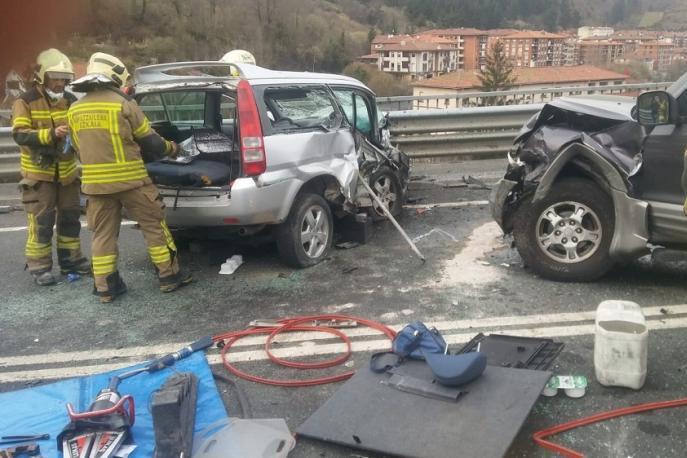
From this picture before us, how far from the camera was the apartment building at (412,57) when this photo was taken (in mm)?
16562

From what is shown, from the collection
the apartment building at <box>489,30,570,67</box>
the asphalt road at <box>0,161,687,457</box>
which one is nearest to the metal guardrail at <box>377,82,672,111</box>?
the asphalt road at <box>0,161,687,457</box>

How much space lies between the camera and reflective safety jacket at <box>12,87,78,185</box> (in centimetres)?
522

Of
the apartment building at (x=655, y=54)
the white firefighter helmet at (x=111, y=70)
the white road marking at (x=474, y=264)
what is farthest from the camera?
the apartment building at (x=655, y=54)

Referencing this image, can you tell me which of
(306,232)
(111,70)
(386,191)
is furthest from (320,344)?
(386,191)

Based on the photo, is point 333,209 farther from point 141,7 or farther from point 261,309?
point 141,7

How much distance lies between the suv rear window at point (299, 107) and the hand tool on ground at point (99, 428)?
2.80 m

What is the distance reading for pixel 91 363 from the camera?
157 inches

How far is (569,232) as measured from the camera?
4.93 meters

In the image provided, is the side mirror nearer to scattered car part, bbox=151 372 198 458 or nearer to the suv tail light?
the suv tail light

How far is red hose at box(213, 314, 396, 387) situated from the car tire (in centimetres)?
152

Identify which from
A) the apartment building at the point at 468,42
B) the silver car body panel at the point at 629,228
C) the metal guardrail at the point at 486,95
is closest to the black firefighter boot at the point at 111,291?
the silver car body panel at the point at 629,228

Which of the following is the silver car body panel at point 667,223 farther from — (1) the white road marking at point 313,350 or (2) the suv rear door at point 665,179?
(1) the white road marking at point 313,350

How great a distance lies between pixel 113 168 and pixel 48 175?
105cm

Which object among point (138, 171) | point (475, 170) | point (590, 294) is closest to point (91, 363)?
point (138, 171)
